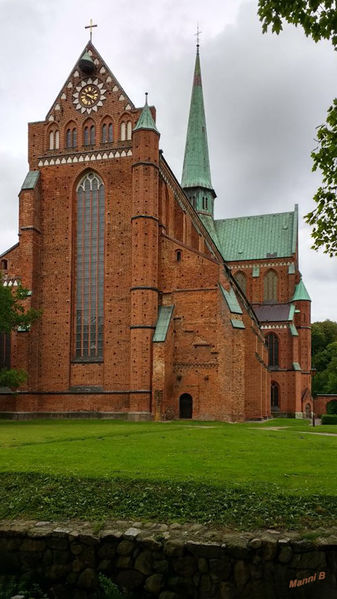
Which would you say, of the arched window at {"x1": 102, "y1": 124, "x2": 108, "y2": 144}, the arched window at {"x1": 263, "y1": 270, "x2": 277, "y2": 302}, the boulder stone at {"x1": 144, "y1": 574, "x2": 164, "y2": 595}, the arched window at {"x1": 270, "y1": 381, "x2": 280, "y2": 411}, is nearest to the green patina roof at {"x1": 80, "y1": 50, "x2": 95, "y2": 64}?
the arched window at {"x1": 102, "y1": 124, "x2": 108, "y2": 144}

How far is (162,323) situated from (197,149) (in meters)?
35.0

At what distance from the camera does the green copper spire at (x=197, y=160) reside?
64312 mm

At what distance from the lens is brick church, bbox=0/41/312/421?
34.4m

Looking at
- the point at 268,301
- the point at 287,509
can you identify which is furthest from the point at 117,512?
the point at 268,301

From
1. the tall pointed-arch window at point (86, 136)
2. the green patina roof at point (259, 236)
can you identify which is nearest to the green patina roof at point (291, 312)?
the green patina roof at point (259, 236)

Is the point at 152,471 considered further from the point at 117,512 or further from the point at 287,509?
the point at 287,509

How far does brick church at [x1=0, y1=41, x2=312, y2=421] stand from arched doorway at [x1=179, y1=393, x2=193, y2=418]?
59 mm

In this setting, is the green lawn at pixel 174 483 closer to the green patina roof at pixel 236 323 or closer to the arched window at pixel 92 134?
the green patina roof at pixel 236 323

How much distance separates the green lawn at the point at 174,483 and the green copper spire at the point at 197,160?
161ft

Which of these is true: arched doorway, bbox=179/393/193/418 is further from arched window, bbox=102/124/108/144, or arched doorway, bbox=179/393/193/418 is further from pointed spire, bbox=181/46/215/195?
pointed spire, bbox=181/46/215/195

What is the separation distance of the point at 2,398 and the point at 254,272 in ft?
112

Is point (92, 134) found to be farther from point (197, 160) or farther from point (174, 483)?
point (174, 483)

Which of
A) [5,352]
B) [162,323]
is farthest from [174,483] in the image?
[5,352]

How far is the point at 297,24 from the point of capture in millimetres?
9797
